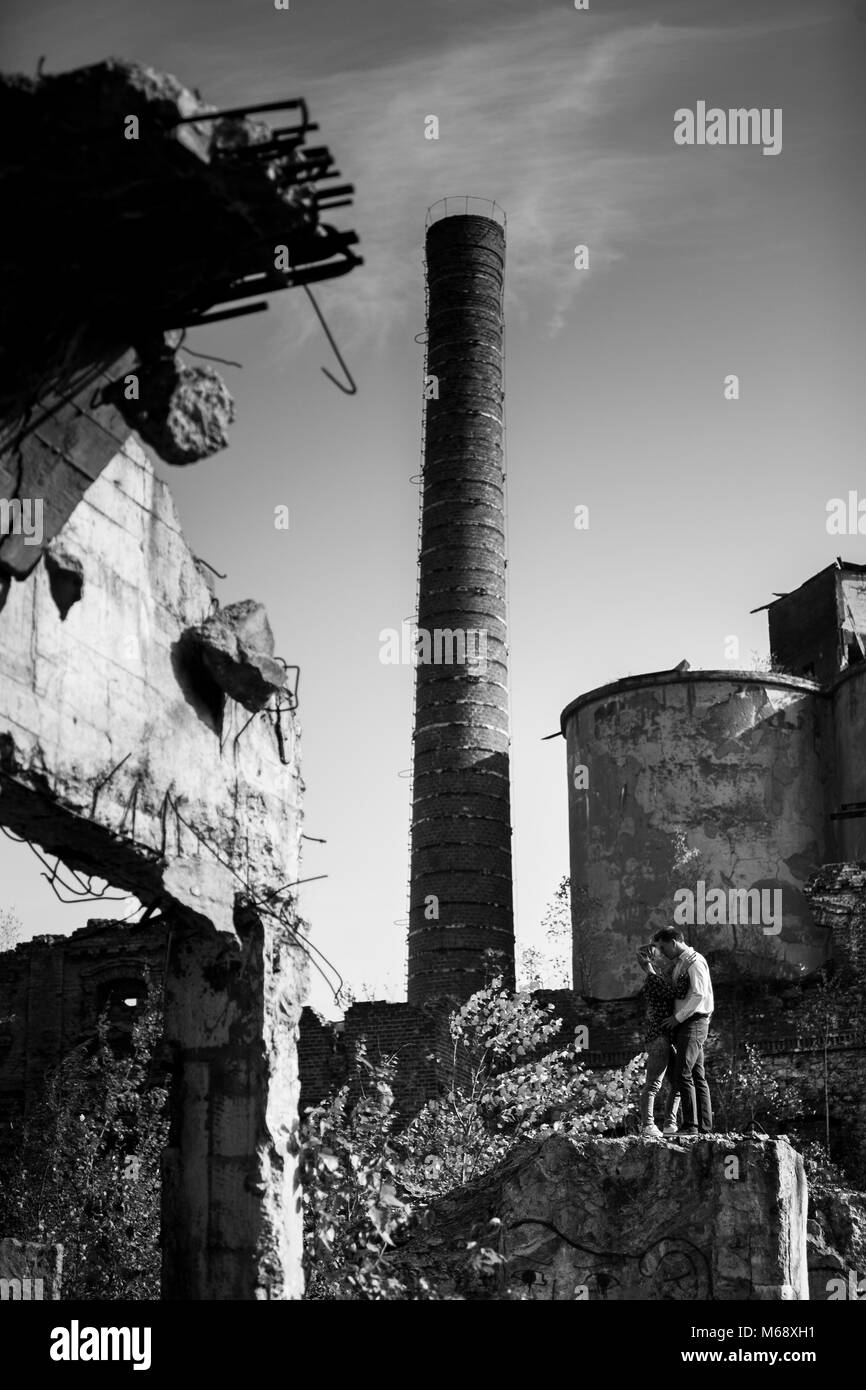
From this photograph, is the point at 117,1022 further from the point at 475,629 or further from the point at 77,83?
the point at 77,83

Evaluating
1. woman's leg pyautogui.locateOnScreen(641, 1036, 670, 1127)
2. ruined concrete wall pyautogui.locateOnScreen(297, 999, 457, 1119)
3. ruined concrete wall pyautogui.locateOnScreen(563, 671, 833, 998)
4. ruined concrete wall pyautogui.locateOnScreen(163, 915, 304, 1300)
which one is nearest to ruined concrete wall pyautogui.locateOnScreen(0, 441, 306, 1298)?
ruined concrete wall pyautogui.locateOnScreen(163, 915, 304, 1300)

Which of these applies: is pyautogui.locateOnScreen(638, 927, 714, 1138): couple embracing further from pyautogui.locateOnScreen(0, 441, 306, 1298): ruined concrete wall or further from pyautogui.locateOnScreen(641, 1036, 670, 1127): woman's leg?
pyautogui.locateOnScreen(0, 441, 306, 1298): ruined concrete wall

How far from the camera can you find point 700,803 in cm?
2594

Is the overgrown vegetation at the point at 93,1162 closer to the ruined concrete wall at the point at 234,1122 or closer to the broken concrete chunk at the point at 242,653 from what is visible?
the ruined concrete wall at the point at 234,1122

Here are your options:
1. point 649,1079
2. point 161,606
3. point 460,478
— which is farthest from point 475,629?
point 161,606

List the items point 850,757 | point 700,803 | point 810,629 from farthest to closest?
point 810,629 < point 850,757 < point 700,803

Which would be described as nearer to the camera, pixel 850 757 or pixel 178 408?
pixel 178 408

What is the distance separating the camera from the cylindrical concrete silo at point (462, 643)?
2973 centimetres

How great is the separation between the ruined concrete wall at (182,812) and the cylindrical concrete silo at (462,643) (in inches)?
819

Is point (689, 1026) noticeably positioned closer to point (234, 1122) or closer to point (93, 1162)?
point (234, 1122)

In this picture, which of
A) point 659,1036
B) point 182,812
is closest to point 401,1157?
point 659,1036

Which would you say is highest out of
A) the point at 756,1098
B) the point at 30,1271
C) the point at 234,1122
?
the point at 756,1098

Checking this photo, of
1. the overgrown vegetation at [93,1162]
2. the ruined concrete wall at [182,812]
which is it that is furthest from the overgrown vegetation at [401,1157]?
the overgrown vegetation at [93,1162]

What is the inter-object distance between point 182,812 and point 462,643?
24053 millimetres
